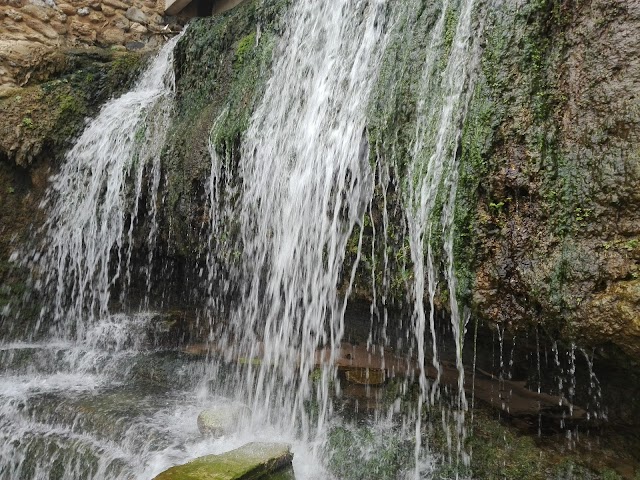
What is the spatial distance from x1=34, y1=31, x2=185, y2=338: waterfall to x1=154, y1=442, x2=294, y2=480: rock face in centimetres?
303

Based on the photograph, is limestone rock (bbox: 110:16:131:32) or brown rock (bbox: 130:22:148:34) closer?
limestone rock (bbox: 110:16:131:32)

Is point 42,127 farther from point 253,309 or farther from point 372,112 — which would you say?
point 372,112

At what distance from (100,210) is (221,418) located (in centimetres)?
306

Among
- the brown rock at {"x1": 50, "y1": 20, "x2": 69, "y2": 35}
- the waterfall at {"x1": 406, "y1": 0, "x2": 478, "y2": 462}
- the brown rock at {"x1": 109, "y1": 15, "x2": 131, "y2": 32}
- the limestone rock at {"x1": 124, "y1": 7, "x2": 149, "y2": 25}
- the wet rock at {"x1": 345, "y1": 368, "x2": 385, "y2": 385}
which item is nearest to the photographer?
the waterfall at {"x1": 406, "y1": 0, "x2": 478, "y2": 462}

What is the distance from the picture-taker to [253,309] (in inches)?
189

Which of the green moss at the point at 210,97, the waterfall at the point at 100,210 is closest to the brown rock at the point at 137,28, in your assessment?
the waterfall at the point at 100,210

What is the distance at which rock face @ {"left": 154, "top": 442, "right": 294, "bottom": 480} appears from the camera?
267cm

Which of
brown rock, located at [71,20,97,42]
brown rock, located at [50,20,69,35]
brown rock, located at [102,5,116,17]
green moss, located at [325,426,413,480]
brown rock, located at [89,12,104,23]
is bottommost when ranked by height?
green moss, located at [325,426,413,480]

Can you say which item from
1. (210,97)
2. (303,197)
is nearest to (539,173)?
(303,197)

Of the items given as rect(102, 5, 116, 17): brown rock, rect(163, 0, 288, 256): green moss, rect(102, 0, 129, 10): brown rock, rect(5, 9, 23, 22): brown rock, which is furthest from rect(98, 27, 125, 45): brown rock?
rect(163, 0, 288, 256): green moss

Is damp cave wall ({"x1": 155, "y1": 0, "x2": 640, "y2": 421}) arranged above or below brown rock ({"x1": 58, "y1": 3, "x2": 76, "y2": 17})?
below

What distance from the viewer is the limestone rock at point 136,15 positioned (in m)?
8.51

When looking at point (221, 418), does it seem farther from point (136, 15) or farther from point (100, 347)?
point (136, 15)

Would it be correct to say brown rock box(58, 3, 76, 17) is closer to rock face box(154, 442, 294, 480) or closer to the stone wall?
the stone wall
